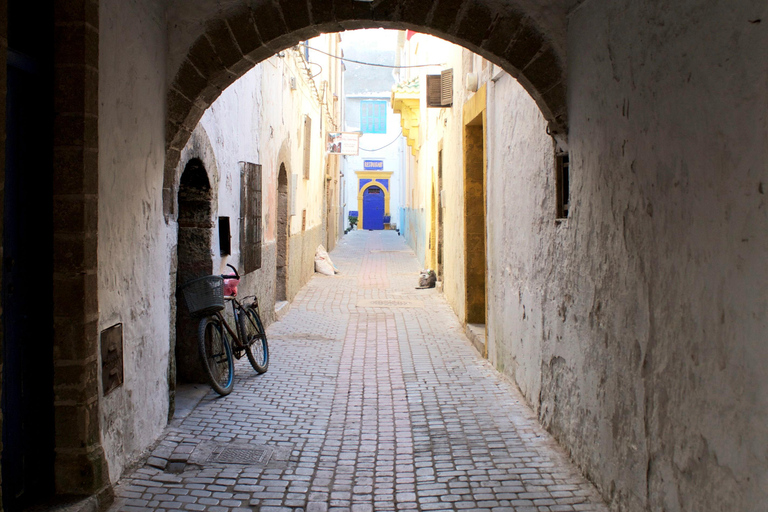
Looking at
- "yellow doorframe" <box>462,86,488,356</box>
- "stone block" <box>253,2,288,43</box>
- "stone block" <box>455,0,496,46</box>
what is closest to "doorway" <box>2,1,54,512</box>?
"stone block" <box>253,2,288,43</box>

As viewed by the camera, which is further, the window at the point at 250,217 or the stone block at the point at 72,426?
the window at the point at 250,217

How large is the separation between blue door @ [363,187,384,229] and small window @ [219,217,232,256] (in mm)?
37158

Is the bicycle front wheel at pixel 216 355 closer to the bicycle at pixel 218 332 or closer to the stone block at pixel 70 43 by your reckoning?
the bicycle at pixel 218 332

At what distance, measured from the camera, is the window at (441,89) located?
10.8 m

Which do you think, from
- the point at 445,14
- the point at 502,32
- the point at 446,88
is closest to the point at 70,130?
the point at 445,14

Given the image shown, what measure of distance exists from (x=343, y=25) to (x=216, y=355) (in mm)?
2830

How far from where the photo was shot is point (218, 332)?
19.5 feet

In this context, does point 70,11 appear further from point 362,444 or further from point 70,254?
point 362,444

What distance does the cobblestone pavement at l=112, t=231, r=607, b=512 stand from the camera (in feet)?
12.3

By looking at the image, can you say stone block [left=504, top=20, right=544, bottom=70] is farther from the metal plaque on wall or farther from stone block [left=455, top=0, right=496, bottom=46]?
the metal plaque on wall

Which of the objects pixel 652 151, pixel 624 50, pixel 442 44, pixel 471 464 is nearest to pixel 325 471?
pixel 471 464

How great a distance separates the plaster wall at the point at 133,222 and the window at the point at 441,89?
6765 millimetres

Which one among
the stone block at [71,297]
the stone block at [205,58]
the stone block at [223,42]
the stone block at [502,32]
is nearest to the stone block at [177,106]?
the stone block at [205,58]

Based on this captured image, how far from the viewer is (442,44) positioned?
41.6ft
